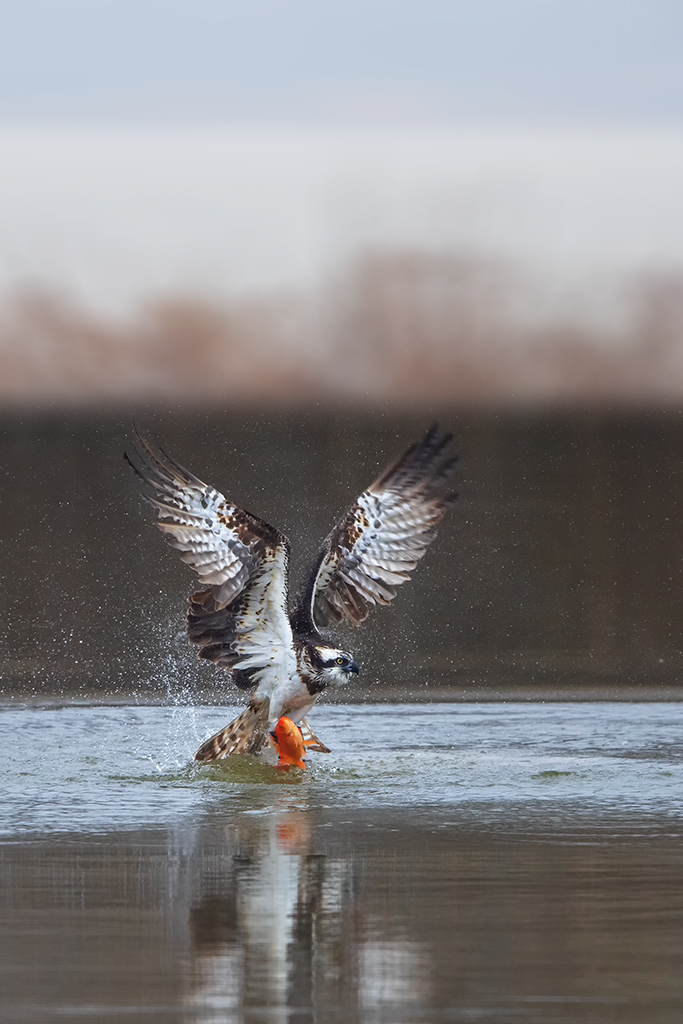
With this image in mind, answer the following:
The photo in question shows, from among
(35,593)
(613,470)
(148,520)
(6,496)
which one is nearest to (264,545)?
(35,593)

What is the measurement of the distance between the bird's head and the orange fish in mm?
662

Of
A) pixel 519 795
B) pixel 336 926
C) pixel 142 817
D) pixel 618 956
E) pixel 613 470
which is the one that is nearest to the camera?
pixel 618 956

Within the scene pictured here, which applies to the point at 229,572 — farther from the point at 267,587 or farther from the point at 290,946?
the point at 290,946

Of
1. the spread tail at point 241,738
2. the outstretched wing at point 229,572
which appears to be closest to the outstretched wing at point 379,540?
the outstretched wing at point 229,572

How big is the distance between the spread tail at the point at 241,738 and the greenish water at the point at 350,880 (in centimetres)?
16

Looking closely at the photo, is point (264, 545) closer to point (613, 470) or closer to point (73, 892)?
point (73, 892)

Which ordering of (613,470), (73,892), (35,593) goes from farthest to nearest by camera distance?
(613,470)
(35,593)
(73,892)

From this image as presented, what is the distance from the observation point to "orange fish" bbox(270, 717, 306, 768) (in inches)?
410

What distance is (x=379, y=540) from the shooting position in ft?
41.4

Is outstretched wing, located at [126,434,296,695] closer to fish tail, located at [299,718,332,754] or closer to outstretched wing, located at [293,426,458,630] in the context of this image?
fish tail, located at [299,718,332,754]

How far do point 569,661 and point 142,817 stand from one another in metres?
7.65

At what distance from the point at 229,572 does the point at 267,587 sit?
21.3 inches

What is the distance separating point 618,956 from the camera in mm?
5719

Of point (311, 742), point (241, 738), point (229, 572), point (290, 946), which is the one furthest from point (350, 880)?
point (229, 572)
